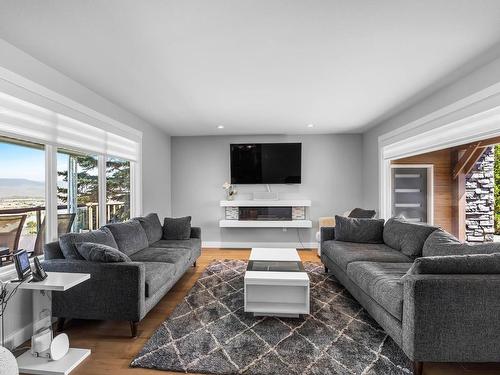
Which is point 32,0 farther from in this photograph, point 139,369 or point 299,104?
point 299,104

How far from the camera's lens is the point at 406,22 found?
193 cm

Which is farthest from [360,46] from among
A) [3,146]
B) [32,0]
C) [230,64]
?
[3,146]

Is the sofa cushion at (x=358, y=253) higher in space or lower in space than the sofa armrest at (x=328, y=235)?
lower

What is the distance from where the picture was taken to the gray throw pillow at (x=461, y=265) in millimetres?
1806

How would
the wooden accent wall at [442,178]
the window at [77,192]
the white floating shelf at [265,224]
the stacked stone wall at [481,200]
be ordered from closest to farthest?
the window at [77,192] < the stacked stone wall at [481,200] < the wooden accent wall at [442,178] < the white floating shelf at [265,224]

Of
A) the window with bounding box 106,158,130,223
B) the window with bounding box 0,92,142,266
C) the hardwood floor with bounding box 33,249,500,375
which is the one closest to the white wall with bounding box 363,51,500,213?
the hardwood floor with bounding box 33,249,500,375

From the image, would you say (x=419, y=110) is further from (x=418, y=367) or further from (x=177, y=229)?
(x=177, y=229)

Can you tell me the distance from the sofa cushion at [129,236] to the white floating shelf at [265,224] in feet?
6.94

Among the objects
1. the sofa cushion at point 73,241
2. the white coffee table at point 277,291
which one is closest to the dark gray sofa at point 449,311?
the white coffee table at point 277,291

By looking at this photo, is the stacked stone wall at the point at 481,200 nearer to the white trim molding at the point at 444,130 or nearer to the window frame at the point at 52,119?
the white trim molding at the point at 444,130

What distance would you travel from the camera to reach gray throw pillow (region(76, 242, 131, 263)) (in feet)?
7.89

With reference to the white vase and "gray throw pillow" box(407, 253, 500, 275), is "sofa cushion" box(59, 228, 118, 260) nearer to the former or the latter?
the white vase

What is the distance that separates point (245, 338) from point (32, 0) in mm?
2841

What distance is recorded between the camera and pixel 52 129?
2.75 m
